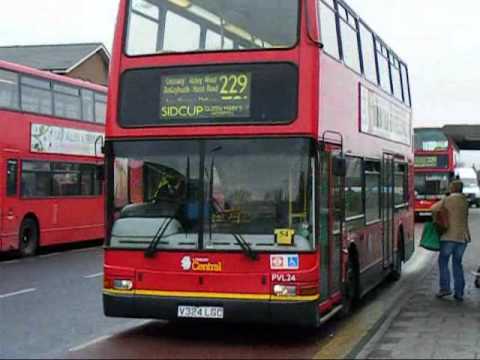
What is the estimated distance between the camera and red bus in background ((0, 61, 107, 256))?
1920 centimetres

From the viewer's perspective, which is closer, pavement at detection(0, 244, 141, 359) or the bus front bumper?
the bus front bumper

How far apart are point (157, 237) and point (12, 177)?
1136 centimetres

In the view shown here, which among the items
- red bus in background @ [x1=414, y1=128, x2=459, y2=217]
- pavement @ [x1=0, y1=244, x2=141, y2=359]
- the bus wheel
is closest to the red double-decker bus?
pavement @ [x1=0, y1=244, x2=141, y2=359]

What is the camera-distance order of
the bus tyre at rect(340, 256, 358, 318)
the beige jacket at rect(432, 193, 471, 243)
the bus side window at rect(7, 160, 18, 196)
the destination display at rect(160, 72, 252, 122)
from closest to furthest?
1. the destination display at rect(160, 72, 252, 122)
2. the bus tyre at rect(340, 256, 358, 318)
3. the beige jacket at rect(432, 193, 471, 243)
4. the bus side window at rect(7, 160, 18, 196)

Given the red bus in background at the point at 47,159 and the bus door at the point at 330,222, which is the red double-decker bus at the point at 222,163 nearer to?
the bus door at the point at 330,222

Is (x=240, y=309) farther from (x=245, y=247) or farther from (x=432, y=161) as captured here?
(x=432, y=161)

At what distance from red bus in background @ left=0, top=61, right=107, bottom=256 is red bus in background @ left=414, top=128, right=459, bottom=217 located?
19.0 meters

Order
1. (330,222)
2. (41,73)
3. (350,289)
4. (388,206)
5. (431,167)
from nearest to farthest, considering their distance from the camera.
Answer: (330,222), (350,289), (388,206), (41,73), (431,167)

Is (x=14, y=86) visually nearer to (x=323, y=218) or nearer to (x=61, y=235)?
(x=61, y=235)

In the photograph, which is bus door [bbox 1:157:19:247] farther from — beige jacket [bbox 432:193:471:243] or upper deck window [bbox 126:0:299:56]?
beige jacket [bbox 432:193:471:243]

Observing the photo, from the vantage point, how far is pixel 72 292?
13.6 m

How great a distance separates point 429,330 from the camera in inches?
366

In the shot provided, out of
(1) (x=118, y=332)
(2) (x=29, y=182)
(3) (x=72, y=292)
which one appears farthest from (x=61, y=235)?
(1) (x=118, y=332)

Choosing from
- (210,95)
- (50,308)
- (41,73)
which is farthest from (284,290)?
(41,73)
